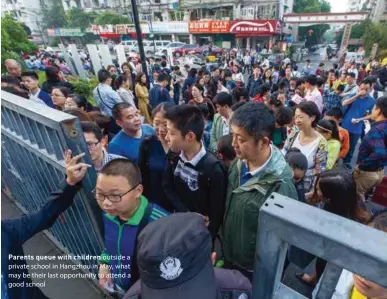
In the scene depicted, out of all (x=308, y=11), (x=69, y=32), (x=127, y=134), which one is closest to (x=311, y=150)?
(x=127, y=134)

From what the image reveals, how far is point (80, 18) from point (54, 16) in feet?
18.1

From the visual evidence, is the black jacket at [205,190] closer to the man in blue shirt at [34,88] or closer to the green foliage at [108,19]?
the man in blue shirt at [34,88]

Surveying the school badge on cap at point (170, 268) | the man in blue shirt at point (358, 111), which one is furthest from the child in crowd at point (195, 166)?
the man in blue shirt at point (358, 111)

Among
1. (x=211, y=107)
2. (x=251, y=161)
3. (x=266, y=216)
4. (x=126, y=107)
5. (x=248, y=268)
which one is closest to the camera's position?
(x=266, y=216)

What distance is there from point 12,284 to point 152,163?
1.34 meters

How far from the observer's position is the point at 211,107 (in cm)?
453

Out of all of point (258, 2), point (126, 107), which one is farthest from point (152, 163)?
point (258, 2)

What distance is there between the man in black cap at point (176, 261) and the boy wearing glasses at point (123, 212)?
53 centimetres

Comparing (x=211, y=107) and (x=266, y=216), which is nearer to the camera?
(x=266, y=216)

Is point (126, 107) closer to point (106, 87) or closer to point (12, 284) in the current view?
point (12, 284)

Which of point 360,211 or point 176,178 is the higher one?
point 176,178

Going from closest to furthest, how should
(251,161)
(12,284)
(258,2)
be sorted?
(12,284) < (251,161) < (258,2)

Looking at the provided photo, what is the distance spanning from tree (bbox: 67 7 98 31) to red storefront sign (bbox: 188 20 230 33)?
1869 centimetres

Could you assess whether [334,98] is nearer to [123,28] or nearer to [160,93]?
[160,93]
